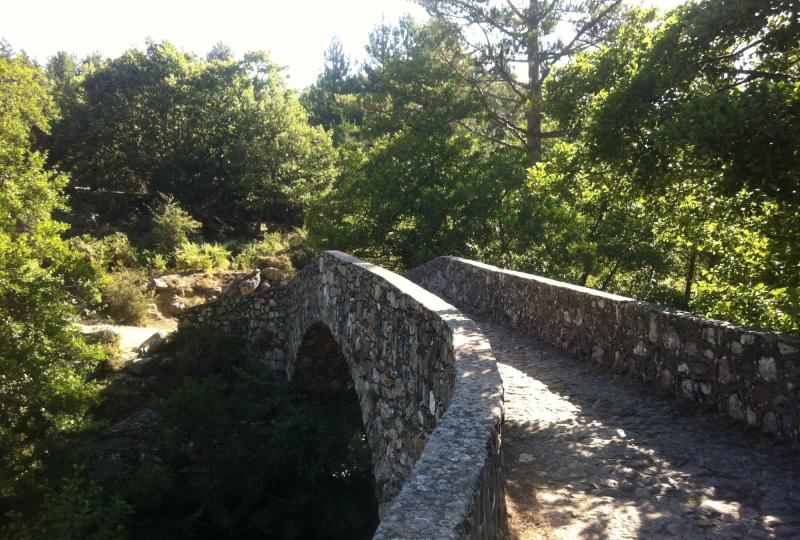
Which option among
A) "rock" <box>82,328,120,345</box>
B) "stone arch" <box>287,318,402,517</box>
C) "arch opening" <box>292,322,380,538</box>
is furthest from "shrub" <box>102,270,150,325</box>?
"arch opening" <box>292,322,380,538</box>

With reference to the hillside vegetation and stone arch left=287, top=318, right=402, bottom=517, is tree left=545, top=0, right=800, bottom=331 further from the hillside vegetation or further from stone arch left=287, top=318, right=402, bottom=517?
stone arch left=287, top=318, right=402, bottom=517

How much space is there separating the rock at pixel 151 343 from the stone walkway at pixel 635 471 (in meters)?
12.4

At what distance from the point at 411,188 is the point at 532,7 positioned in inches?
275

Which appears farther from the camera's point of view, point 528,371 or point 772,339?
point 528,371

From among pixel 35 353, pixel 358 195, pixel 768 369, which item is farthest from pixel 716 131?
pixel 358 195

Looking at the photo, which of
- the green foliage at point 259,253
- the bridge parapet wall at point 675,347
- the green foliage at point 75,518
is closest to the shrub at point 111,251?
the green foliage at point 259,253

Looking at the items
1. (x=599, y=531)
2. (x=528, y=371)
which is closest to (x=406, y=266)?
(x=528, y=371)

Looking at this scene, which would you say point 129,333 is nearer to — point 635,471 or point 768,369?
point 635,471

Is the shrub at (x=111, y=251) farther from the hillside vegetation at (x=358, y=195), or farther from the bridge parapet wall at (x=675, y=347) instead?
the bridge parapet wall at (x=675, y=347)

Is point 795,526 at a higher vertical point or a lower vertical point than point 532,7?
lower

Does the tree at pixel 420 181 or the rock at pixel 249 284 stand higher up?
the tree at pixel 420 181

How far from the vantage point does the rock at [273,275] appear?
18.7m

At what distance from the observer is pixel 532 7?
17.0 m

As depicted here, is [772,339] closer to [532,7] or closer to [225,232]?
[532,7]
